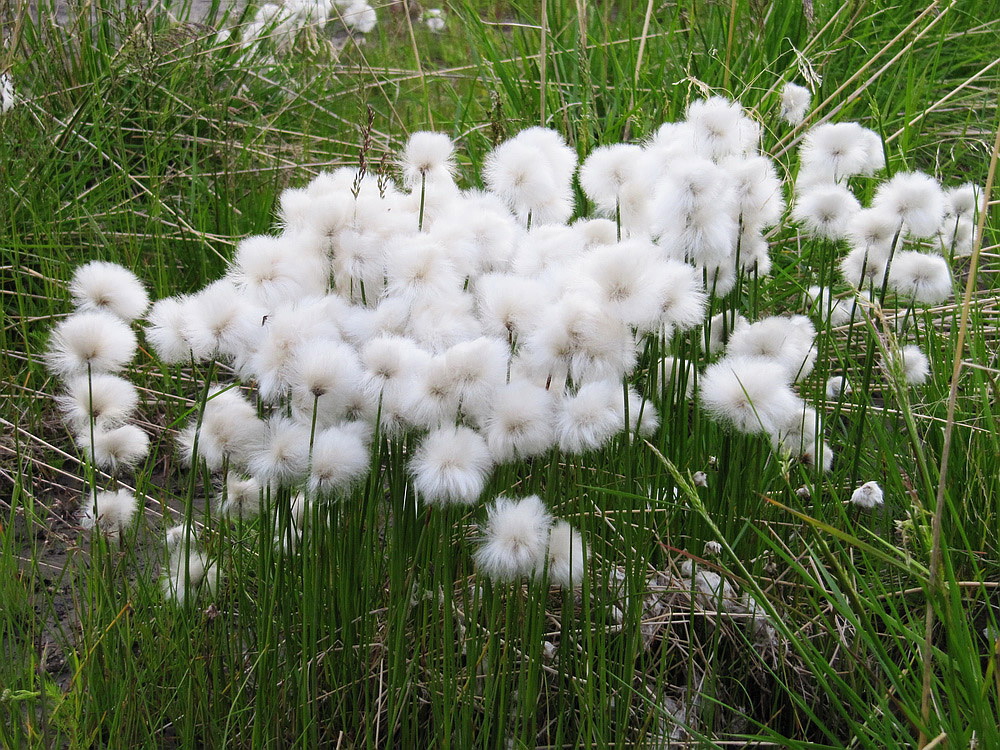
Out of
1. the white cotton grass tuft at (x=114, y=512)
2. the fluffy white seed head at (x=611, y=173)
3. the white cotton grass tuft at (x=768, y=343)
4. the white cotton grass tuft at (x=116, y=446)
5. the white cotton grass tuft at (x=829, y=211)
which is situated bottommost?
the white cotton grass tuft at (x=114, y=512)

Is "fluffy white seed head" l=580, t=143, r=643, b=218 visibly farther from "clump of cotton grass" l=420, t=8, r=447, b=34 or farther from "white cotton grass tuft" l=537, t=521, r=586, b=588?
"clump of cotton grass" l=420, t=8, r=447, b=34

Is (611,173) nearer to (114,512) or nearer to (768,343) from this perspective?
(768,343)

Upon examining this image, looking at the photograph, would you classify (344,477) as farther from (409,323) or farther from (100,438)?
(100,438)

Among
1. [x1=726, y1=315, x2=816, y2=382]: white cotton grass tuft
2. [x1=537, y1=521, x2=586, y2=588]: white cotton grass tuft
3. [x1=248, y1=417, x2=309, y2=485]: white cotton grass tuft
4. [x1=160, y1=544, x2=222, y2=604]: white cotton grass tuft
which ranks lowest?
[x1=160, y1=544, x2=222, y2=604]: white cotton grass tuft

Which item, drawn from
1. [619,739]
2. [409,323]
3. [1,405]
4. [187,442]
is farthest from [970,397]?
[1,405]

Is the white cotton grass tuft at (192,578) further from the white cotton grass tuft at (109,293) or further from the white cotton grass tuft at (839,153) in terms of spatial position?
the white cotton grass tuft at (839,153)

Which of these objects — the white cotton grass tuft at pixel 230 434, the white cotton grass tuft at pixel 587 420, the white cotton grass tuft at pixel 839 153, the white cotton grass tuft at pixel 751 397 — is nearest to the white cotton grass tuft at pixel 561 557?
the white cotton grass tuft at pixel 587 420

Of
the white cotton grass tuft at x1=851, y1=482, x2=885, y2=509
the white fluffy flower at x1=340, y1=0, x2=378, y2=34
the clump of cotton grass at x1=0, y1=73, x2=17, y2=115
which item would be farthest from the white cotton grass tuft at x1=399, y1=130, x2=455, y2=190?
the white fluffy flower at x1=340, y1=0, x2=378, y2=34
